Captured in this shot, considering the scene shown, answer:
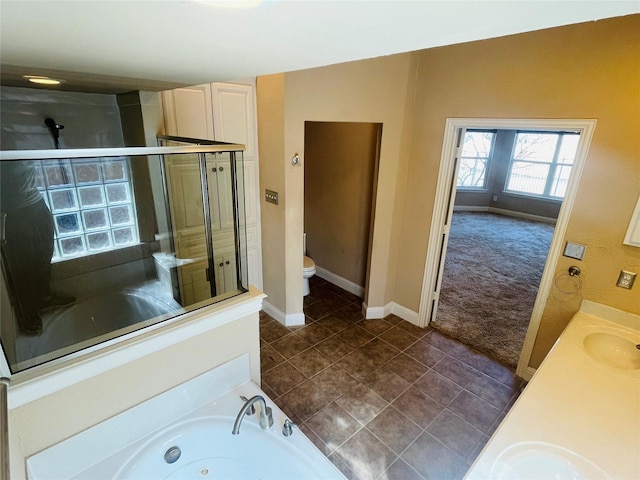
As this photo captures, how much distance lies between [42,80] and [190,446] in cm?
218

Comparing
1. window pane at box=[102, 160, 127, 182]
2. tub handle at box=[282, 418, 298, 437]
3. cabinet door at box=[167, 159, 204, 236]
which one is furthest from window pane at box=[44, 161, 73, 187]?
tub handle at box=[282, 418, 298, 437]

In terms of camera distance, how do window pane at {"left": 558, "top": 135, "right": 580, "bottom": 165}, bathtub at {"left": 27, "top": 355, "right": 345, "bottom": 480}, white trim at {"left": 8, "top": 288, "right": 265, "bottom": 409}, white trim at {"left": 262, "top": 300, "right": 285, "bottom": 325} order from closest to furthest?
white trim at {"left": 8, "top": 288, "right": 265, "bottom": 409}
bathtub at {"left": 27, "top": 355, "right": 345, "bottom": 480}
white trim at {"left": 262, "top": 300, "right": 285, "bottom": 325}
window pane at {"left": 558, "top": 135, "right": 580, "bottom": 165}

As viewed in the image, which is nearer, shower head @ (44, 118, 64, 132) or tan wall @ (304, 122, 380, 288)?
shower head @ (44, 118, 64, 132)

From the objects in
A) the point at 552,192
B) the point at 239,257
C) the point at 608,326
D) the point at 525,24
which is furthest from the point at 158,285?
the point at 552,192

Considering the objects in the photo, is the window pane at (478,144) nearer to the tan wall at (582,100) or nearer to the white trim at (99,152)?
the tan wall at (582,100)

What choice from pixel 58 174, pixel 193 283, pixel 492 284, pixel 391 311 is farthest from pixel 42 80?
pixel 492 284

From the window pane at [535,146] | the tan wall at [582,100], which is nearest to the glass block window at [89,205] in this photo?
the tan wall at [582,100]

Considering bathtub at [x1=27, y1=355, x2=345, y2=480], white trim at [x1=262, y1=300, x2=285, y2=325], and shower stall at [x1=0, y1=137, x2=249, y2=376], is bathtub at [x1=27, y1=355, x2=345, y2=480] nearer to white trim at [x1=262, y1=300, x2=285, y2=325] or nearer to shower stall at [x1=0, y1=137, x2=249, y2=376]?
shower stall at [x1=0, y1=137, x2=249, y2=376]

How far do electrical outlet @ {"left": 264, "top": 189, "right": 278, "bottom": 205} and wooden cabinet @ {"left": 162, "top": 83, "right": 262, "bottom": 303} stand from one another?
0.12m

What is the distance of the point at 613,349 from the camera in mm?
1928

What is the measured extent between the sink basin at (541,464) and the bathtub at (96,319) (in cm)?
164

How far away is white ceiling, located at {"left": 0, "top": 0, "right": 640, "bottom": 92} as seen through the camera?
0.58 meters

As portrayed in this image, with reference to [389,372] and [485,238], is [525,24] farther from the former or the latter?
[485,238]

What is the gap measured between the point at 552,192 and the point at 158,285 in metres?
8.10
